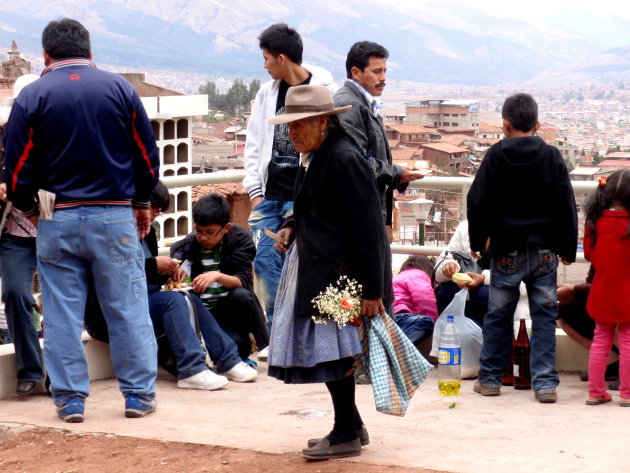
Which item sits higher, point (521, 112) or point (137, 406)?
point (521, 112)

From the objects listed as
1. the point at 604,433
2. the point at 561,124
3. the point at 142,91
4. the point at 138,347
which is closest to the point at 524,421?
the point at 604,433

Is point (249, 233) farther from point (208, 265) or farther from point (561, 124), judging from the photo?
point (561, 124)

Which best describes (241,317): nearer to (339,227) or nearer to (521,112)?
(521,112)

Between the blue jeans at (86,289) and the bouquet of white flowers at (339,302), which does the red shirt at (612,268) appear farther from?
the blue jeans at (86,289)

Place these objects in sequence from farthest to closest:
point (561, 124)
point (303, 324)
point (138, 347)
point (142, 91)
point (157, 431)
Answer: point (561, 124), point (142, 91), point (138, 347), point (157, 431), point (303, 324)

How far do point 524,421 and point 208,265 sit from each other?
223 centimetres

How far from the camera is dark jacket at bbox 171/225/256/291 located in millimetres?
6555

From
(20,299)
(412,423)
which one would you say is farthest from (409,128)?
(412,423)

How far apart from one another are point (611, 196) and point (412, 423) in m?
1.64

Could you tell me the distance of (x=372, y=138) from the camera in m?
5.84

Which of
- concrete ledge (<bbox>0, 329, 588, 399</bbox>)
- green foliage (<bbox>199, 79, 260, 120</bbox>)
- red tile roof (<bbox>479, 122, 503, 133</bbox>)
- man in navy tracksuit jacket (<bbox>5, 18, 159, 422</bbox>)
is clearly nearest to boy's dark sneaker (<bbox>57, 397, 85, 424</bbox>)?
man in navy tracksuit jacket (<bbox>5, 18, 159, 422</bbox>)

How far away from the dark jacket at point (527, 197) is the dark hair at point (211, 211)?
5.04 feet

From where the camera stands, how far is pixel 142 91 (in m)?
82.5

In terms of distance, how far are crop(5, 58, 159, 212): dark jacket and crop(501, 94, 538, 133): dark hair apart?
1.99m
